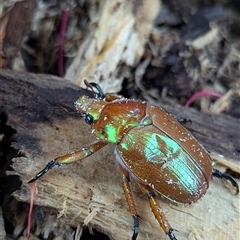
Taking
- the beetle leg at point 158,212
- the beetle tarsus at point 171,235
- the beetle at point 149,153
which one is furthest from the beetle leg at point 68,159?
the beetle tarsus at point 171,235

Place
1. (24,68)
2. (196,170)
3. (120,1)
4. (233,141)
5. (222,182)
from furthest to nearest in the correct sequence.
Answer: (120,1)
(24,68)
(233,141)
(222,182)
(196,170)

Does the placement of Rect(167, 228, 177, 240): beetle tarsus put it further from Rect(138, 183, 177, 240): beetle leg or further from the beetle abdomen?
the beetle abdomen

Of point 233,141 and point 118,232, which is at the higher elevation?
point 233,141

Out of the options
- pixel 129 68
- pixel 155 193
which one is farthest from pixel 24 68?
pixel 155 193

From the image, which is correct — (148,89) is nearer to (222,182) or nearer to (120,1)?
(120,1)

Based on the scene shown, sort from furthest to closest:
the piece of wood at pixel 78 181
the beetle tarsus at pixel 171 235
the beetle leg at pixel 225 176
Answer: the beetle leg at pixel 225 176
the piece of wood at pixel 78 181
the beetle tarsus at pixel 171 235

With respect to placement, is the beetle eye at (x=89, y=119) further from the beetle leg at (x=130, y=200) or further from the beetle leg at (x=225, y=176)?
the beetle leg at (x=225, y=176)

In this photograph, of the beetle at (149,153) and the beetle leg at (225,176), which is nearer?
the beetle at (149,153)
